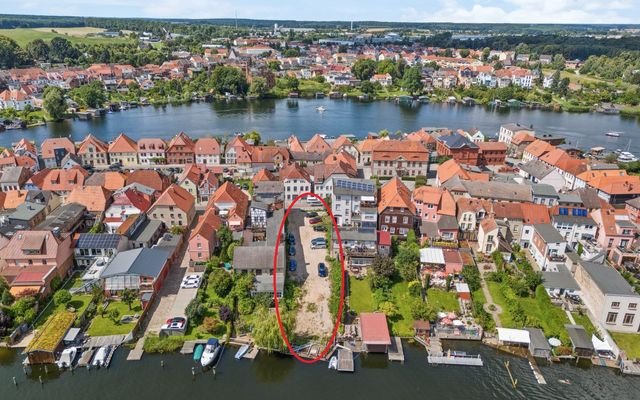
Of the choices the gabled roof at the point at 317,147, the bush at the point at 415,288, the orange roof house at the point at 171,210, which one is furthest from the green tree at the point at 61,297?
the gabled roof at the point at 317,147

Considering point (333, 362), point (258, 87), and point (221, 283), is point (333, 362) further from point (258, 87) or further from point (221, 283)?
point (258, 87)

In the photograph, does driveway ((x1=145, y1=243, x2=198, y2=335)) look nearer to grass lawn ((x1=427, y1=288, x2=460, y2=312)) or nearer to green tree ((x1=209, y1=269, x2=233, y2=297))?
green tree ((x1=209, y1=269, x2=233, y2=297))

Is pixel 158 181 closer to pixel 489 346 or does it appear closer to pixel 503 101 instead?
pixel 489 346

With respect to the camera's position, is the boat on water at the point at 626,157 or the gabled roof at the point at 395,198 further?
the boat on water at the point at 626,157

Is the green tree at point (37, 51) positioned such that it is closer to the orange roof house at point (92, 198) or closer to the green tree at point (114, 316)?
the orange roof house at point (92, 198)

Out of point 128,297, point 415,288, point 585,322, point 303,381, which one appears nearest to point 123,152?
point 128,297

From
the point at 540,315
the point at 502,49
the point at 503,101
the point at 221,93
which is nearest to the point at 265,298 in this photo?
the point at 540,315
